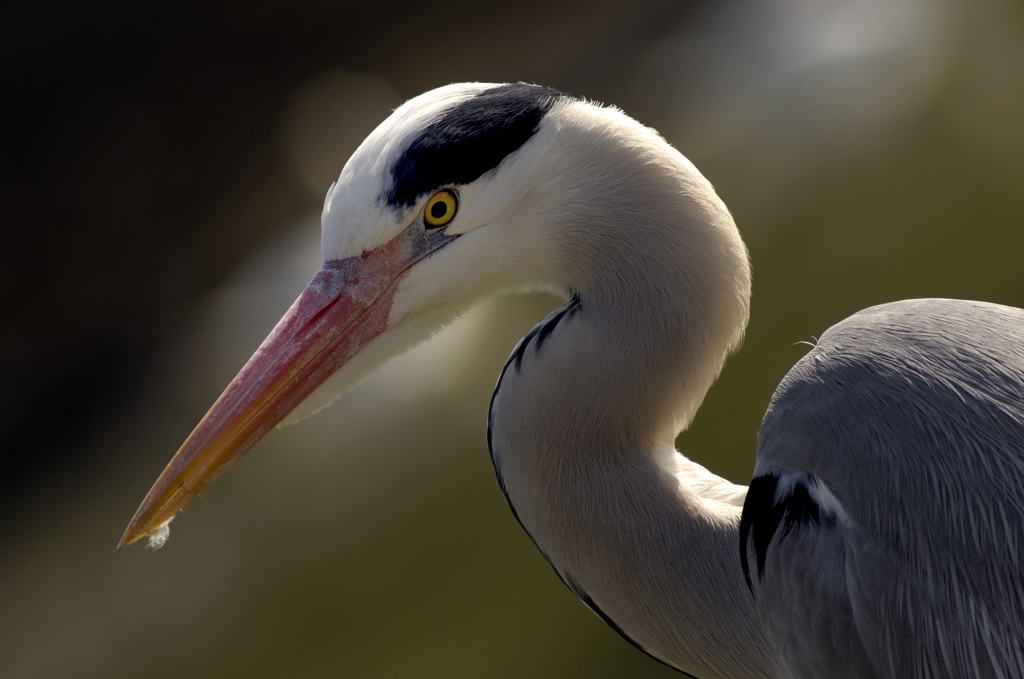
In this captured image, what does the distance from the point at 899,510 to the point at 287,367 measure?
33.1 inches

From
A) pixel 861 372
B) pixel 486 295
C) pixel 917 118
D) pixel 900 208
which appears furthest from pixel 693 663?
pixel 917 118

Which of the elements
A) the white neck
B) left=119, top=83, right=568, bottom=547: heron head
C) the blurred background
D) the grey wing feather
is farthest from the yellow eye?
the blurred background

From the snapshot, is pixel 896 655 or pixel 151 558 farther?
pixel 151 558

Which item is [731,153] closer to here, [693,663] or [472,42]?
[472,42]

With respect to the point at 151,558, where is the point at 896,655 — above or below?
above

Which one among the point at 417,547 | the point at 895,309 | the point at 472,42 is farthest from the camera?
the point at 472,42

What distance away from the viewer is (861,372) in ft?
4.20

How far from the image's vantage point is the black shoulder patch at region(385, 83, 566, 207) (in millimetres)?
1375

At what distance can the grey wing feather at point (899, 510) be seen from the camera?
1156 mm

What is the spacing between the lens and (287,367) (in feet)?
4.78

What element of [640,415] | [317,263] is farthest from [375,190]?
[317,263]

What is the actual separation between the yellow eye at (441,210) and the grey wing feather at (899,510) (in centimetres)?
52

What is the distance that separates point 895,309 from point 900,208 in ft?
6.52

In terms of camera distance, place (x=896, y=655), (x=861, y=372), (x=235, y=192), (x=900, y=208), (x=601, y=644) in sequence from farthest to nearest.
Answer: (x=235, y=192) < (x=900, y=208) < (x=601, y=644) < (x=861, y=372) < (x=896, y=655)
